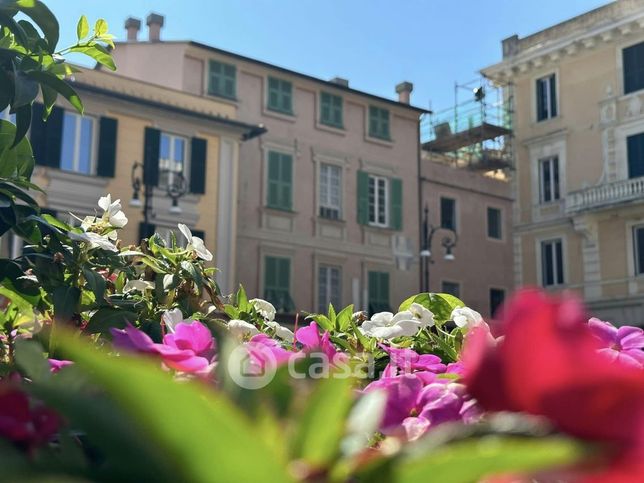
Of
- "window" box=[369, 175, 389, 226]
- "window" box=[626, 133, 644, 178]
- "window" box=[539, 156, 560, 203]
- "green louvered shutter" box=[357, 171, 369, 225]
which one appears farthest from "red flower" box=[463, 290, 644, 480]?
"window" box=[539, 156, 560, 203]

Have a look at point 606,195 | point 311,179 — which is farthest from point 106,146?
point 606,195

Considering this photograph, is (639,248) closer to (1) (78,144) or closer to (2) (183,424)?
(1) (78,144)

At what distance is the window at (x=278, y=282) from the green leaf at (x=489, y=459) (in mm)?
18914

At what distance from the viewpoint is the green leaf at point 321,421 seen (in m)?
0.45

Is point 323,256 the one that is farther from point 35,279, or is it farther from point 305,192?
point 35,279

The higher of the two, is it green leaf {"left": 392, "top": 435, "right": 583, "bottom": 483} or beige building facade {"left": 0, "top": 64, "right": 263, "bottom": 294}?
beige building facade {"left": 0, "top": 64, "right": 263, "bottom": 294}

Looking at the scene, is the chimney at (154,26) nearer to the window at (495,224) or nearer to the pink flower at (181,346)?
the window at (495,224)

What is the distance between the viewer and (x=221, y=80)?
19.7 meters

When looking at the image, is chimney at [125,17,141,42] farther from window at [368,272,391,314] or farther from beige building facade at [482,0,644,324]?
beige building facade at [482,0,644,324]

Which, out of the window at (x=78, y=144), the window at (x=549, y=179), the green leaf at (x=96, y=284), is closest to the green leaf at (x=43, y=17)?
the green leaf at (x=96, y=284)

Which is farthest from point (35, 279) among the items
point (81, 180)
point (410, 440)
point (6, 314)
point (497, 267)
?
point (497, 267)

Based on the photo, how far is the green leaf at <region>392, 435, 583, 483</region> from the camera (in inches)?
15.1

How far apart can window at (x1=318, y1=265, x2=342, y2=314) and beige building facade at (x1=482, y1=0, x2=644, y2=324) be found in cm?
502

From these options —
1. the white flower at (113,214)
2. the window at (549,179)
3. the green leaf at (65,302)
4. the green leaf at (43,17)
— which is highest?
the window at (549,179)
